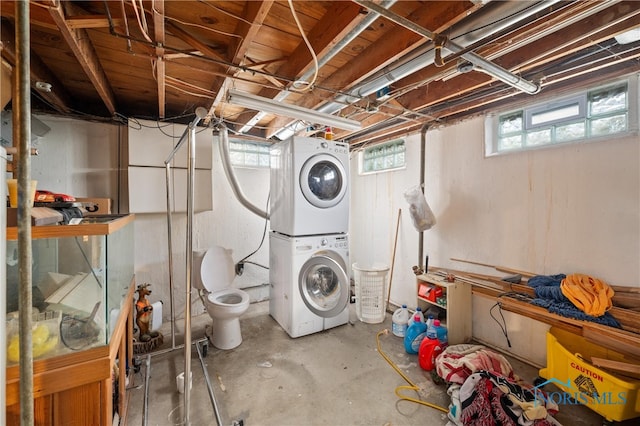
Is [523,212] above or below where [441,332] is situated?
above

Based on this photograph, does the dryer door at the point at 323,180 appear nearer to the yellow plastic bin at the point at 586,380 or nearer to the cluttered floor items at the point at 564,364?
the cluttered floor items at the point at 564,364

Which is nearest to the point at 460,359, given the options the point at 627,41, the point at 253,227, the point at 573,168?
the point at 573,168

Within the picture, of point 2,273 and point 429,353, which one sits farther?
point 429,353

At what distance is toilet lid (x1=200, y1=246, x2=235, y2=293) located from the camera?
8.66 feet

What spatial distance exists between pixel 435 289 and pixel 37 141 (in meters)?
3.79

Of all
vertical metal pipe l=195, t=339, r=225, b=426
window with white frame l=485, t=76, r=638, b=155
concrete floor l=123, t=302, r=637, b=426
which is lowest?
concrete floor l=123, t=302, r=637, b=426

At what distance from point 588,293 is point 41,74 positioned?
3995 mm

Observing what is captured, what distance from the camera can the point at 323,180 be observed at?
280 cm

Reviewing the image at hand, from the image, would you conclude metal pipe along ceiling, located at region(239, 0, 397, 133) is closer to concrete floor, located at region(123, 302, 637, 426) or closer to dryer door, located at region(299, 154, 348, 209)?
dryer door, located at region(299, 154, 348, 209)

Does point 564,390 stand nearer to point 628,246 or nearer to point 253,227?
point 628,246

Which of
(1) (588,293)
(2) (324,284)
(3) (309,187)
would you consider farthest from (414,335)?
(3) (309,187)

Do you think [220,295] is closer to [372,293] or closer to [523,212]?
[372,293]

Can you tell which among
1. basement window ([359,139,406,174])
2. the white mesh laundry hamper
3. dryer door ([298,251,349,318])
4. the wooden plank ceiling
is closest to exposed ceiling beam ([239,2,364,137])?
the wooden plank ceiling

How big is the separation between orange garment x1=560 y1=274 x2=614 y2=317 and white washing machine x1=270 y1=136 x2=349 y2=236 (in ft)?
5.91
